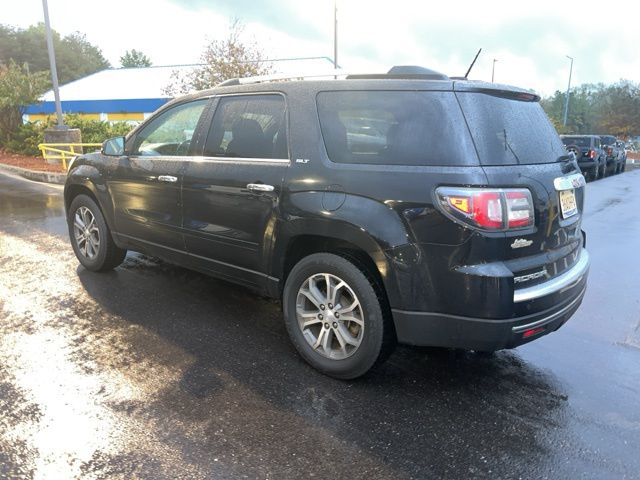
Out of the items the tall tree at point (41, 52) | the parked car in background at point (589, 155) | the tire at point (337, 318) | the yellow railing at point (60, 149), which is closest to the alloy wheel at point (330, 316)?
the tire at point (337, 318)

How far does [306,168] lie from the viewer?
321cm

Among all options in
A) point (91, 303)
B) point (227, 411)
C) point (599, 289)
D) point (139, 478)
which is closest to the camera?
point (139, 478)

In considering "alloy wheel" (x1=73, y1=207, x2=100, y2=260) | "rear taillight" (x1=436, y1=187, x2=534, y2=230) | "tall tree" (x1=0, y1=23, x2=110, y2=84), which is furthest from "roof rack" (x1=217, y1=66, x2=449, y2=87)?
"tall tree" (x1=0, y1=23, x2=110, y2=84)

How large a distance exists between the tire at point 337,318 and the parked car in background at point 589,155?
676 inches

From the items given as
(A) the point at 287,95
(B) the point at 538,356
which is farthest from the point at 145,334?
(B) the point at 538,356

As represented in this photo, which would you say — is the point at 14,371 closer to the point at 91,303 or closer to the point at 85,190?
the point at 91,303

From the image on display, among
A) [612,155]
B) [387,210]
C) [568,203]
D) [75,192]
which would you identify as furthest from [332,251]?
[612,155]

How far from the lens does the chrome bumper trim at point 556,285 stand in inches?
107

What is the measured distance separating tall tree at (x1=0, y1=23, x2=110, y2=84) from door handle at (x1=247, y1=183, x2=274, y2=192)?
3009 inches

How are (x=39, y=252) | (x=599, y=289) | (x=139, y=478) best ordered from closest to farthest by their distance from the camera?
1. (x=139, y=478)
2. (x=599, y=289)
3. (x=39, y=252)

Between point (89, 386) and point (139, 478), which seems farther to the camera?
point (89, 386)

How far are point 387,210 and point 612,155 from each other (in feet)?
78.0

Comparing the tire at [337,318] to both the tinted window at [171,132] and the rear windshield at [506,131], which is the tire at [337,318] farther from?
the tinted window at [171,132]

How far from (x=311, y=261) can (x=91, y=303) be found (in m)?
2.27
